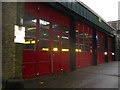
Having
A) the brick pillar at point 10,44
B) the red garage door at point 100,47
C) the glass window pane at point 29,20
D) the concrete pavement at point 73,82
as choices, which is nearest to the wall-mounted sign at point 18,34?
the brick pillar at point 10,44

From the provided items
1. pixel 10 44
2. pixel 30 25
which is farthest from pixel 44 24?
pixel 10 44

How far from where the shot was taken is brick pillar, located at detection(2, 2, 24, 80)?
8.97 meters

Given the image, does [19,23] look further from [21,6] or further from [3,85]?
[3,85]

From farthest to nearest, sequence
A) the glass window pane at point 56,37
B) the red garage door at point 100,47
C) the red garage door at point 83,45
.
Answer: the red garage door at point 100,47 < the red garage door at point 83,45 < the glass window pane at point 56,37

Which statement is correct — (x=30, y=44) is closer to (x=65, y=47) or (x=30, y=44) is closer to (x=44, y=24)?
(x=44, y=24)

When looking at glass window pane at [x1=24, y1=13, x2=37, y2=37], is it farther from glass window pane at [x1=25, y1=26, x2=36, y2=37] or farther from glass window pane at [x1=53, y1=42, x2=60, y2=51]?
glass window pane at [x1=53, y1=42, x2=60, y2=51]

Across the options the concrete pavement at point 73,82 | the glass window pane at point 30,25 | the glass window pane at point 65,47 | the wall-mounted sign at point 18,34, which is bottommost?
the concrete pavement at point 73,82

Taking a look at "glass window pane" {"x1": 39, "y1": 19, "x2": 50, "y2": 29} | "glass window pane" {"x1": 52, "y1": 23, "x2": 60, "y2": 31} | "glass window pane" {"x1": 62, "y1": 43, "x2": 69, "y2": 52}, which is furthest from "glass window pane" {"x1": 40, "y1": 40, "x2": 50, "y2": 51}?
"glass window pane" {"x1": 62, "y1": 43, "x2": 69, "y2": 52}

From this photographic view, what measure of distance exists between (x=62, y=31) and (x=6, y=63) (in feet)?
20.8

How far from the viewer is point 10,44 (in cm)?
902

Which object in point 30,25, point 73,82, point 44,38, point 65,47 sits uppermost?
point 30,25

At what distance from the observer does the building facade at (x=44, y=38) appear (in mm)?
9070

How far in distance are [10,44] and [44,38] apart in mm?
3466

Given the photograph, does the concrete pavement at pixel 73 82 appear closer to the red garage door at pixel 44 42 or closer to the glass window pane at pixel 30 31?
the red garage door at pixel 44 42
